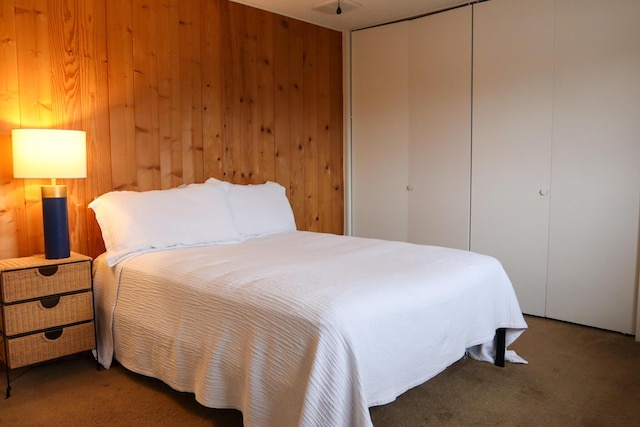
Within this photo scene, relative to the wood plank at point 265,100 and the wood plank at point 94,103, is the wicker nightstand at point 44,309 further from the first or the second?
the wood plank at point 265,100

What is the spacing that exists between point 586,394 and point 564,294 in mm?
1117

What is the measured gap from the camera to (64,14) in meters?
2.76

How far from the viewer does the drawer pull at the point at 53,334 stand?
243cm

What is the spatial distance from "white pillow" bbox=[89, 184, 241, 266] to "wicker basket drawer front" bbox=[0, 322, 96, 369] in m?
0.37

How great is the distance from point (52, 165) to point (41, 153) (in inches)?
2.8

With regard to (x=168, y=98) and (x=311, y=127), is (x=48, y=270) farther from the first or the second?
(x=311, y=127)

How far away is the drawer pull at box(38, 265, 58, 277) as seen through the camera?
240cm

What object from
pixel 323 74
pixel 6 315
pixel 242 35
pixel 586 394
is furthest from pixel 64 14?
pixel 586 394

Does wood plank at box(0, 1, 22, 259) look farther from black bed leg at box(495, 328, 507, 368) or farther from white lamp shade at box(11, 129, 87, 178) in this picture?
black bed leg at box(495, 328, 507, 368)

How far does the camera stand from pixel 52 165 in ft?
8.00

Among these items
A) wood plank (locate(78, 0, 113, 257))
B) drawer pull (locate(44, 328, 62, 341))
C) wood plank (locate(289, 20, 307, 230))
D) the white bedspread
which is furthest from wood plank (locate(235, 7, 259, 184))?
drawer pull (locate(44, 328, 62, 341))

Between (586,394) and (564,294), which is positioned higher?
(564,294)

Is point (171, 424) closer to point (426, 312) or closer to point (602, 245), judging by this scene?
point (426, 312)

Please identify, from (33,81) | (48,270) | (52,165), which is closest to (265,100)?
(33,81)
